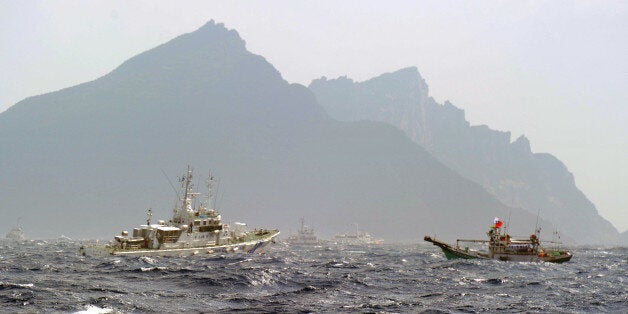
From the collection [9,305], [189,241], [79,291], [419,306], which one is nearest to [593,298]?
[419,306]

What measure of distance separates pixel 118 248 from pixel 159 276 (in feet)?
108

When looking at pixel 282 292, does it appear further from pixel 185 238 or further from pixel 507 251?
pixel 507 251

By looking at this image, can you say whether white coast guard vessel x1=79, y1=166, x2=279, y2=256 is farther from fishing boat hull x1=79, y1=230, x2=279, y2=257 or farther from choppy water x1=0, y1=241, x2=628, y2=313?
choppy water x1=0, y1=241, x2=628, y2=313

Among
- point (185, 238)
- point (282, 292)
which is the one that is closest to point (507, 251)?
point (185, 238)

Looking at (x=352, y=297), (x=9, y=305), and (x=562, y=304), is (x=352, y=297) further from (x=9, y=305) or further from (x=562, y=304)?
(x=9, y=305)

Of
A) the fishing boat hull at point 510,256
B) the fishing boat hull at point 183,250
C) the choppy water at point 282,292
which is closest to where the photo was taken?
→ the choppy water at point 282,292

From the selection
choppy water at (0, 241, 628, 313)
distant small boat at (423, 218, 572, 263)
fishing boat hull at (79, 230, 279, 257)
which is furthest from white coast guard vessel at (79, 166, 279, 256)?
distant small boat at (423, 218, 572, 263)

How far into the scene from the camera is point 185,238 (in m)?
81.2

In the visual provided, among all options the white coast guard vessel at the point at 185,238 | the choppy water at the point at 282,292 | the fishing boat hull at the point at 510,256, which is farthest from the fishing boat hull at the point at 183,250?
the fishing boat hull at the point at 510,256

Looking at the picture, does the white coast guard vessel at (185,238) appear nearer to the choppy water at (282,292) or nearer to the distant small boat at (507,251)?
the choppy water at (282,292)

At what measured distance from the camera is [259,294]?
115 feet

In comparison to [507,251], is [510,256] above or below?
below

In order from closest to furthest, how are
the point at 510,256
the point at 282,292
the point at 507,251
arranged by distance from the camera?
the point at 282,292 → the point at 510,256 → the point at 507,251

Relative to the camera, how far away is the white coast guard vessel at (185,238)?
76.0 metres
